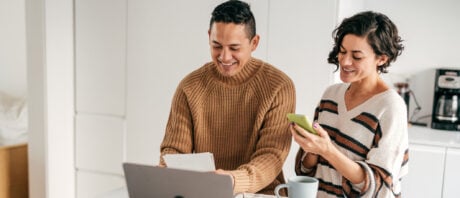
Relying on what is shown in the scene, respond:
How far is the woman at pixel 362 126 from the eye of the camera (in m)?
1.25

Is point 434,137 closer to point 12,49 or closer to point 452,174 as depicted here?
point 452,174

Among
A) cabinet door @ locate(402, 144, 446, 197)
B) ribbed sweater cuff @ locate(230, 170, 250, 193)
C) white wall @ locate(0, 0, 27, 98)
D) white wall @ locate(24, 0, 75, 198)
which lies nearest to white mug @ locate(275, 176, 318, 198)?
ribbed sweater cuff @ locate(230, 170, 250, 193)

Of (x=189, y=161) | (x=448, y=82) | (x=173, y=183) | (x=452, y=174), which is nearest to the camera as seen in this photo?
(x=173, y=183)

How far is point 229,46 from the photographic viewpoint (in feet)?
4.89

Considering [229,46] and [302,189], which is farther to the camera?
[229,46]

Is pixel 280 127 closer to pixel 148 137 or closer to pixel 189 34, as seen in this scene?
pixel 189 34

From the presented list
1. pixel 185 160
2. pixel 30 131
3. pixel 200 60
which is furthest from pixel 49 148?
pixel 185 160

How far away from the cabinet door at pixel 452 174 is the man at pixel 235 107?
4.04 feet

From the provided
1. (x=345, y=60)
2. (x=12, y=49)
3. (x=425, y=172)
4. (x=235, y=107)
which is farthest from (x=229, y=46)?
(x=12, y=49)

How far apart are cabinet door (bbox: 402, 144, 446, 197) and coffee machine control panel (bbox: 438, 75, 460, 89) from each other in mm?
463

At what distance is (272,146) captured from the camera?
1479 millimetres

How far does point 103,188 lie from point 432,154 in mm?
1914

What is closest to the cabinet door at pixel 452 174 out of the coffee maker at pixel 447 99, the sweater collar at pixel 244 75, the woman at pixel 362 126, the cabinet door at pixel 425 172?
the cabinet door at pixel 425 172

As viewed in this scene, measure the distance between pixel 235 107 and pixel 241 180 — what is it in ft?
0.88
